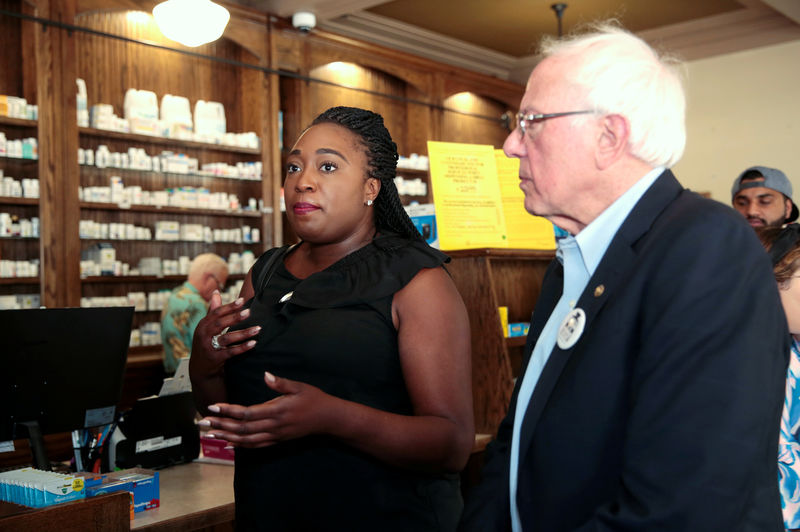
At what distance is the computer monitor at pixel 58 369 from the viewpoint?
1.97 metres

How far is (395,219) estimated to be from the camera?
75.2 inches

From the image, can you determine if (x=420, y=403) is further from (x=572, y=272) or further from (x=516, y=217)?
(x=516, y=217)

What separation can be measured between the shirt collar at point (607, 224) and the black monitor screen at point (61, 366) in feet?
4.70

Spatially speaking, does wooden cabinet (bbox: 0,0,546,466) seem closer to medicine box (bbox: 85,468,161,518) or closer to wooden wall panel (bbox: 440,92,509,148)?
wooden wall panel (bbox: 440,92,509,148)

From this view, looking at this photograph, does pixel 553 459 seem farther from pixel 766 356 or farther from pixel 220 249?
pixel 220 249

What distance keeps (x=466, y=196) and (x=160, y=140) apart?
11.9 ft

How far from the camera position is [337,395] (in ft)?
5.41

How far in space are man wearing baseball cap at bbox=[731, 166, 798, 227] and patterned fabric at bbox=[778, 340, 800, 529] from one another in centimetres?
250

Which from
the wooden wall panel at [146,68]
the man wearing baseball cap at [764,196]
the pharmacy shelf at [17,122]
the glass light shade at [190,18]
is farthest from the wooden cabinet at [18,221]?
the man wearing baseball cap at [764,196]

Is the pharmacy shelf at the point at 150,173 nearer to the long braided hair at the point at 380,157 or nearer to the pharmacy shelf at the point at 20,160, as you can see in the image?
the pharmacy shelf at the point at 20,160

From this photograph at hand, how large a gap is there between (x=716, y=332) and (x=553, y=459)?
0.30 metres

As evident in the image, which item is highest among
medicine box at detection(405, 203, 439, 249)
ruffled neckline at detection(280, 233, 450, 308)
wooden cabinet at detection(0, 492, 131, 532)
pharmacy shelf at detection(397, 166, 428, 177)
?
pharmacy shelf at detection(397, 166, 428, 177)

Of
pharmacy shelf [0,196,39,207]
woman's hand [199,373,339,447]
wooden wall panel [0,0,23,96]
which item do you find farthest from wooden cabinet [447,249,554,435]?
wooden wall panel [0,0,23,96]

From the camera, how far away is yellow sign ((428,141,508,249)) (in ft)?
10.2
